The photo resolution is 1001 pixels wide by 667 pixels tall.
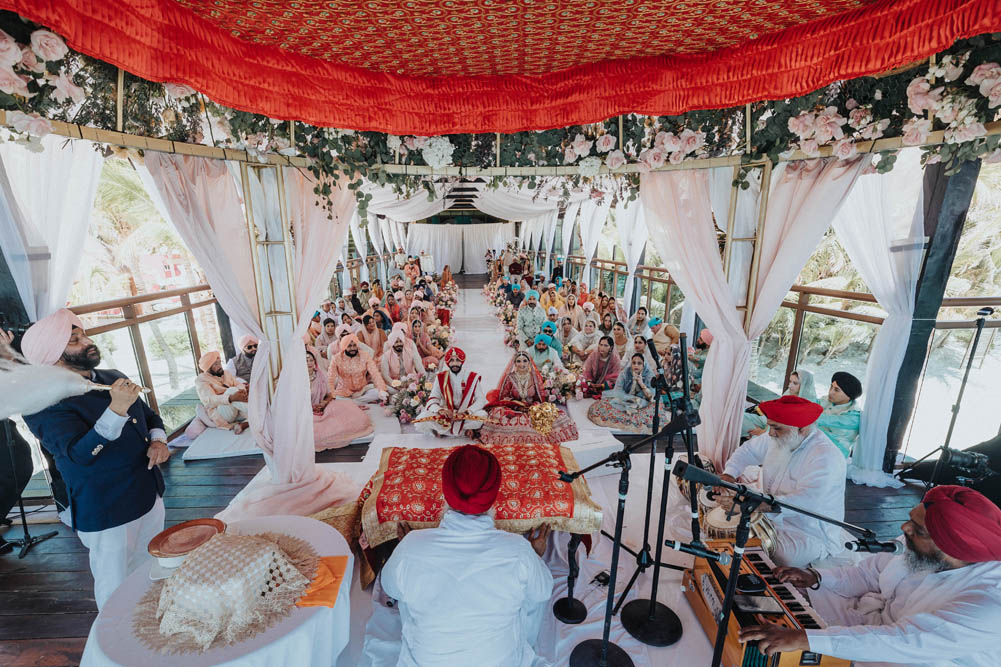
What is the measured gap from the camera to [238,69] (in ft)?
7.55

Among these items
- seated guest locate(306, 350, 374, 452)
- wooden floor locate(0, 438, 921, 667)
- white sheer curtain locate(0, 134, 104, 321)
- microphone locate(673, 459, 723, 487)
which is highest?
white sheer curtain locate(0, 134, 104, 321)

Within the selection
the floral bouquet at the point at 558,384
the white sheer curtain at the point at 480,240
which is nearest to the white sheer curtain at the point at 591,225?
the floral bouquet at the point at 558,384

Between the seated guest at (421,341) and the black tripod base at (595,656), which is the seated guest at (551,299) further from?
the black tripod base at (595,656)

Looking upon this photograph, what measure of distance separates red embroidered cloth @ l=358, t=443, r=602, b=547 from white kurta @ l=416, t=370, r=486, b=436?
1892 millimetres

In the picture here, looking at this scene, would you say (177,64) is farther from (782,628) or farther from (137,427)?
(782,628)

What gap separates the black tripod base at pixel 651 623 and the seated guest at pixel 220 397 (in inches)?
181

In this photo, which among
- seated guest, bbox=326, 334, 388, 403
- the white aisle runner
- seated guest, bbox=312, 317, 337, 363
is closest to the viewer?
the white aisle runner

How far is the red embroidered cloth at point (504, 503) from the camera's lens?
261 centimetres

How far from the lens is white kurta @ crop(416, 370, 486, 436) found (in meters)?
4.80

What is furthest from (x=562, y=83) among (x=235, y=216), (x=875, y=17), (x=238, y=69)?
(x=235, y=216)

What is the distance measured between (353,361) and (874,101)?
20.1ft

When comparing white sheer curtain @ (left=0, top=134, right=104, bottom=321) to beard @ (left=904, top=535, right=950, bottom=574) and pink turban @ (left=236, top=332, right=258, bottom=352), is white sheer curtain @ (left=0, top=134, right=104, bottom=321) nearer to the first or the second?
pink turban @ (left=236, top=332, right=258, bottom=352)

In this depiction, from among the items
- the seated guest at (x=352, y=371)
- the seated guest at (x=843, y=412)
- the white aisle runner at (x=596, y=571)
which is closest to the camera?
the white aisle runner at (x=596, y=571)

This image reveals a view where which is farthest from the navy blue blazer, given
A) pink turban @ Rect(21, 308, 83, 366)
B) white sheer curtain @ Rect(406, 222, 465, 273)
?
white sheer curtain @ Rect(406, 222, 465, 273)
